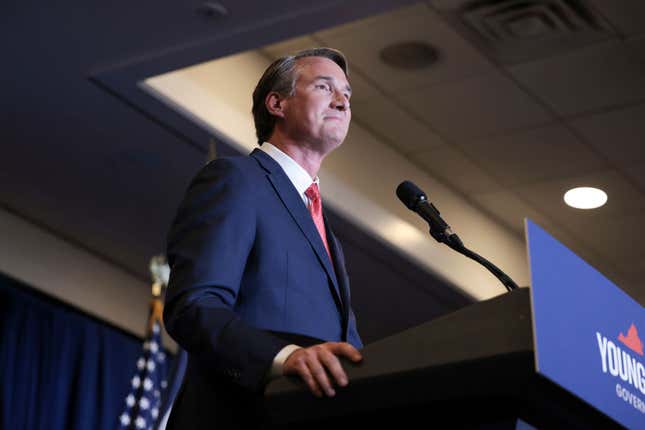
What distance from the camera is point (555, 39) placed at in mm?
4891

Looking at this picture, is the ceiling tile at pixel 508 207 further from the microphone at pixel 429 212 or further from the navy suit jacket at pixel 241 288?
the navy suit jacket at pixel 241 288

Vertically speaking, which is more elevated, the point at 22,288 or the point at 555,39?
the point at 555,39

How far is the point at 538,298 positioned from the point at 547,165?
16.2ft

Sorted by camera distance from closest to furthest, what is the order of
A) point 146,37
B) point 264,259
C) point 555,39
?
1. point 264,259
2. point 146,37
3. point 555,39

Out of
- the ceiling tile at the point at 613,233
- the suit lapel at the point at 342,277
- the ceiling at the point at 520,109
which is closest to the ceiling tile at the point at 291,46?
the ceiling at the point at 520,109

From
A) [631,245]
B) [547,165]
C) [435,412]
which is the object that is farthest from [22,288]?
[435,412]

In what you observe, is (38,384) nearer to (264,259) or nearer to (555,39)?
(555,39)

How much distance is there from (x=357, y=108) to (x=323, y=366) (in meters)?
4.48

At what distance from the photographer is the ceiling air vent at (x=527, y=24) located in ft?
15.3

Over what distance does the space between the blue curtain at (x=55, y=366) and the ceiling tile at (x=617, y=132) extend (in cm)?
264

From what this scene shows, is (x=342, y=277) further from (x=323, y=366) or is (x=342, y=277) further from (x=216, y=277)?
(x=323, y=366)

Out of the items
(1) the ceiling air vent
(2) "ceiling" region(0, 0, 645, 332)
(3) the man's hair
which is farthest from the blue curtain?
(3) the man's hair

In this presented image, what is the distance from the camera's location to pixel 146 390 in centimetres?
603

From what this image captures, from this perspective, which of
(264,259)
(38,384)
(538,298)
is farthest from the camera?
(38,384)
